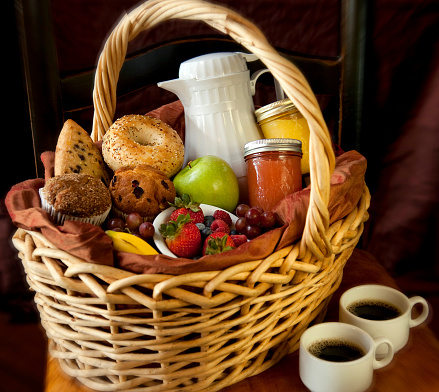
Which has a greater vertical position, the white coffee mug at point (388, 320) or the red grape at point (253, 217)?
the red grape at point (253, 217)

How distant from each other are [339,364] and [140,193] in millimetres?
418

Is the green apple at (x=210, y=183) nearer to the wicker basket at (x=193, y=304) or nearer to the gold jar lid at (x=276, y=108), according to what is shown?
the gold jar lid at (x=276, y=108)

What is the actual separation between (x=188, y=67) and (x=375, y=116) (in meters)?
0.64

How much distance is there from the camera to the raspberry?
2.22ft

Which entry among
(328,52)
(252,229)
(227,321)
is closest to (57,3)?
(328,52)

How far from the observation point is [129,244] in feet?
1.98

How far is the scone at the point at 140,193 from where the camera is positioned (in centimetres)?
75

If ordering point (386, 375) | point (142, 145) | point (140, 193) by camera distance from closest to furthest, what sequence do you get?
point (386, 375), point (140, 193), point (142, 145)

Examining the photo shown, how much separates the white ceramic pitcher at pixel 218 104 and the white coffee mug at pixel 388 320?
34 cm

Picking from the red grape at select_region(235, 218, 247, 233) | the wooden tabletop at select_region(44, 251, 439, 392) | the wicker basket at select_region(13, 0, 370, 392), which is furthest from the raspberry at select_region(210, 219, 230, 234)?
the wooden tabletop at select_region(44, 251, 439, 392)

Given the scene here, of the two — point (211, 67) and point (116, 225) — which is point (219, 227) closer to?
point (116, 225)

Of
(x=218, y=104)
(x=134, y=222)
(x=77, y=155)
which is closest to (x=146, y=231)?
(x=134, y=222)

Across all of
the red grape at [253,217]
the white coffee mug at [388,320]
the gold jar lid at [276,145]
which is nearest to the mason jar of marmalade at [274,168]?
the gold jar lid at [276,145]

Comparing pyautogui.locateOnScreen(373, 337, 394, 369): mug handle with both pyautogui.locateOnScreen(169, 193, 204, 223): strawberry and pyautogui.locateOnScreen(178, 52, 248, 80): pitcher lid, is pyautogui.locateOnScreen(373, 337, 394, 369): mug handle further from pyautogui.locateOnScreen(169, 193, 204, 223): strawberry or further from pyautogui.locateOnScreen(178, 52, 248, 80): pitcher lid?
pyautogui.locateOnScreen(178, 52, 248, 80): pitcher lid
